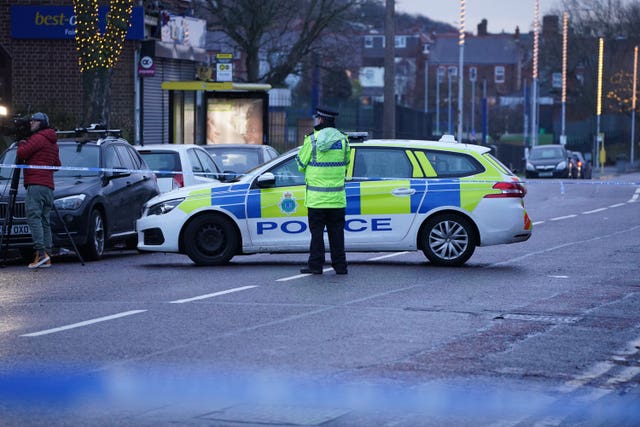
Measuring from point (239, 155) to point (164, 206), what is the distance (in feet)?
29.8

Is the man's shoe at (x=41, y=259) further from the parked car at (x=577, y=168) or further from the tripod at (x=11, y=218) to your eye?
the parked car at (x=577, y=168)

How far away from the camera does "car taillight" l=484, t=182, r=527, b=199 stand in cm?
1609

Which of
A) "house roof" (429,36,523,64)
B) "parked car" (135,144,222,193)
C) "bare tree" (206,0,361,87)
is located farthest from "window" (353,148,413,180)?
"house roof" (429,36,523,64)

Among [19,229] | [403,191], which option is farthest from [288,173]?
[19,229]

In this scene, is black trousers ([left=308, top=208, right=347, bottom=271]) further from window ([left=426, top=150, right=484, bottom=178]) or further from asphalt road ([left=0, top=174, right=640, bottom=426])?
window ([left=426, top=150, right=484, bottom=178])

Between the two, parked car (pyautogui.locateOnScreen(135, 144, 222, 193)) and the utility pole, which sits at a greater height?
the utility pole

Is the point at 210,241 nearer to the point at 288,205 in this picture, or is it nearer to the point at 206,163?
the point at 288,205

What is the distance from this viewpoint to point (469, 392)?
8.15 meters

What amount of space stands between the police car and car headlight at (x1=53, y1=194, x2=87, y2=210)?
5.04 feet

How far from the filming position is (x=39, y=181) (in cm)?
1623

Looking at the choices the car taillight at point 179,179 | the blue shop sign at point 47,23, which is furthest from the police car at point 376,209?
the blue shop sign at point 47,23

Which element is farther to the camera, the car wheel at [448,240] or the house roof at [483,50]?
the house roof at [483,50]

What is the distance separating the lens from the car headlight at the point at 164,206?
16375mm

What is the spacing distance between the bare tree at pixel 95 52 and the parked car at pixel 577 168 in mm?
31567
